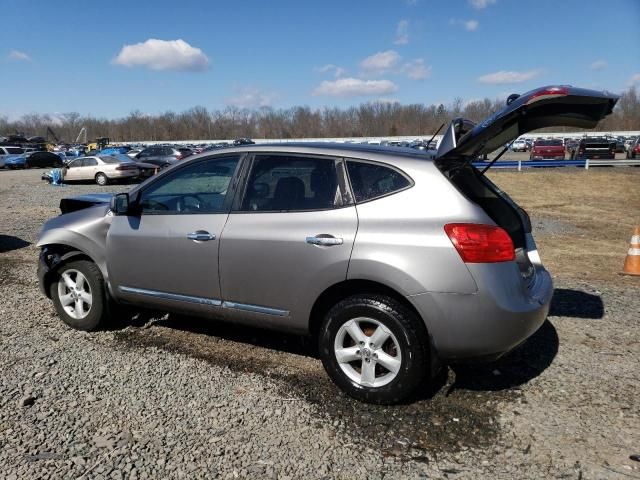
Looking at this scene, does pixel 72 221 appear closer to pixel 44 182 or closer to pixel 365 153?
pixel 365 153

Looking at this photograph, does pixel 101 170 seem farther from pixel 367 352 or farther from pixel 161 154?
pixel 367 352

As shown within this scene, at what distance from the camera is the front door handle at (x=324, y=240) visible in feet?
11.4

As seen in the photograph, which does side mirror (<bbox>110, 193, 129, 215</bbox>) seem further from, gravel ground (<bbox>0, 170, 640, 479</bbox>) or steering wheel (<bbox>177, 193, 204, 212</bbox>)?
gravel ground (<bbox>0, 170, 640, 479</bbox>)

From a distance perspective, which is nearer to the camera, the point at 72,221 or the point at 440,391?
the point at 440,391

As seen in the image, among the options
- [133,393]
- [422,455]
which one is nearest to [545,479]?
[422,455]

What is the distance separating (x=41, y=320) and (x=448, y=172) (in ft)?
13.8

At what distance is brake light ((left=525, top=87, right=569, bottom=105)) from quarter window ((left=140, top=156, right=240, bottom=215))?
2.19m

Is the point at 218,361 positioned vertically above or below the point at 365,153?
below

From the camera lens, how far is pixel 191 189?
4457mm

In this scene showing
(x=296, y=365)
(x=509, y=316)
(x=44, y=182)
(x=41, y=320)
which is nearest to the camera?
(x=509, y=316)

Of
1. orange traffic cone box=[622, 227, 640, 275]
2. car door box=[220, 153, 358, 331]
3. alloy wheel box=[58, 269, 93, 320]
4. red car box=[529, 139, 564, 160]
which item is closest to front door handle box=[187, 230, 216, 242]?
car door box=[220, 153, 358, 331]

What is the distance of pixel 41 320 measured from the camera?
17.0 feet

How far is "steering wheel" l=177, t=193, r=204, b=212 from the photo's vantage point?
4324 millimetres

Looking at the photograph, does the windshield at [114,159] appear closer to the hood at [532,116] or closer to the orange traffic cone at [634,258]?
the orange traffic cone at [634,258]
